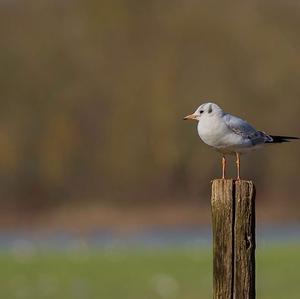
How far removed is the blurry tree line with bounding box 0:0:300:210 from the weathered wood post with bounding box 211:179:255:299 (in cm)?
2985

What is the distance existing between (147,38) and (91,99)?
3.05 metres

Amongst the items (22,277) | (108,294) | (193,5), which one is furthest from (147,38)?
(108,294)

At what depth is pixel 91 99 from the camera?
130ft

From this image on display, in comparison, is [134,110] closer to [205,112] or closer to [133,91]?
[133,91]

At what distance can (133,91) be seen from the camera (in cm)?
3975

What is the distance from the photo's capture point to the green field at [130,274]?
16594 millimetres

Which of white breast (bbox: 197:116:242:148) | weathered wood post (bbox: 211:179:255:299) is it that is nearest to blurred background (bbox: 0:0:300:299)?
white breast (bbox: 197:116:242:148)

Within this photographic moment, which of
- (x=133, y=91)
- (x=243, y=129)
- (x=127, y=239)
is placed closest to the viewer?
(x=243, y=129)

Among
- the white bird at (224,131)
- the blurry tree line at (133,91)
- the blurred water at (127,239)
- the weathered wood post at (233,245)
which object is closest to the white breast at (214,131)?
the white bird at (224,131)

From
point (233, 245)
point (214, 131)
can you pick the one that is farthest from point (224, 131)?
point (233, 245)

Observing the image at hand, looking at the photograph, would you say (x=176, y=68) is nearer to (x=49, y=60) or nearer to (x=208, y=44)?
(x=208, y=44)

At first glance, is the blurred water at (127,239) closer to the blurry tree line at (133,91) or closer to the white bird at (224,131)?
the blurry tree line at (133,91)

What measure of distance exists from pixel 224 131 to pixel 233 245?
1.06 m

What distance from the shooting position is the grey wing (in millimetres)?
6906
